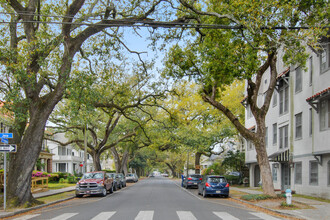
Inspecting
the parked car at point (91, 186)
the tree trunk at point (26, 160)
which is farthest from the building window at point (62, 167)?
the tree trunk at point (26, 160)

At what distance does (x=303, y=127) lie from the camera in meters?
22.3

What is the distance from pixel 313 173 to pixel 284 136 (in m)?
5.43

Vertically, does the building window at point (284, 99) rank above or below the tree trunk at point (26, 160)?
above

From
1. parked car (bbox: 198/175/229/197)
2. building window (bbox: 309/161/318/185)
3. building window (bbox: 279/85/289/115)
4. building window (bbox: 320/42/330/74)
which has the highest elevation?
building window (bbox: 320/42/330/74)

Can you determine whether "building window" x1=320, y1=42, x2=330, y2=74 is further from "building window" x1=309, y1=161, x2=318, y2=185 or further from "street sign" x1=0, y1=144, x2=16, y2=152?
"street sign" x1=0, y1=144, x2=16, y2=152

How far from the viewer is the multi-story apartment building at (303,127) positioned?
19203 millimetres

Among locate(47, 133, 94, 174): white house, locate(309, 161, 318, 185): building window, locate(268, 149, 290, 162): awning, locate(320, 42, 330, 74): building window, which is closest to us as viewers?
locate(320, 42, 330, 74): building window

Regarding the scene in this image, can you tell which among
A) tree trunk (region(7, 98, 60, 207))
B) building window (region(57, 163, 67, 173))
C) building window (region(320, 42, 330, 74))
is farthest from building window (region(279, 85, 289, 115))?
building window (region(57, 163, 67, 173))

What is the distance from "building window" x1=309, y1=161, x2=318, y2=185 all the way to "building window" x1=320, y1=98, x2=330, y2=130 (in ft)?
8.84

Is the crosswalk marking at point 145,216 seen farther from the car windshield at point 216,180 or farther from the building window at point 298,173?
the building window at point 298,173

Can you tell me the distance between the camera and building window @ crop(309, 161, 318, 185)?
67.6ft

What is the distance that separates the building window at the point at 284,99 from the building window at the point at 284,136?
4.13ft

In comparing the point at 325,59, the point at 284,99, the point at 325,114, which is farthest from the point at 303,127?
the point at 325,59

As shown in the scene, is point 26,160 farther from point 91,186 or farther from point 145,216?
point 91,186
